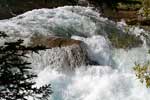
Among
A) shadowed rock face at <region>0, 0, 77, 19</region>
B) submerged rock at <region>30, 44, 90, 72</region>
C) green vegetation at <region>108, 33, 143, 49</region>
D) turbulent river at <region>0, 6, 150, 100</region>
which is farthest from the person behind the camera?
shadowed rock face at <region>0, 0, 77, 19</region>

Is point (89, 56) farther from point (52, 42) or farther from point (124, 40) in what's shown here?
point (124, 40)

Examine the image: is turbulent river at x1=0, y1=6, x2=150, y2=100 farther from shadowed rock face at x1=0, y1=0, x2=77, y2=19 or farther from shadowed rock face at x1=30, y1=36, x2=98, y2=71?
shadowed rock face at x1=0, y1=0, x2=77, y2=19

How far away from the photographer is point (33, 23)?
14.5m

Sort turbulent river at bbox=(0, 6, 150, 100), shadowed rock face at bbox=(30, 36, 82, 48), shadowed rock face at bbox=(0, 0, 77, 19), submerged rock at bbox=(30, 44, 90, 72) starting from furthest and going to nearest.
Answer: shadowed rock face at bbox=(0, 0, 77, 19) < shadowed rock face at bbox=(30, 36, 82, 48) < submerged rock at bbox=(30, 44, 90, 72) < turbulent river at bbox=(0, 6, 150, 100)

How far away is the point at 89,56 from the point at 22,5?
6133 mm

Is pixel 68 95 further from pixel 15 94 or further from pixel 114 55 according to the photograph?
pixel 15 94

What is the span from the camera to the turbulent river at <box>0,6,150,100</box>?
11.6m

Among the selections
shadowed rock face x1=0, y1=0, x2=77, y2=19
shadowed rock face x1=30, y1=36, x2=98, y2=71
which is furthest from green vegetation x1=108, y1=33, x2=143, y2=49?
shadowed rock face x1=0, y1=0, x2=77, y2=19

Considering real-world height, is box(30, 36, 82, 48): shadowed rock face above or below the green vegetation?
above

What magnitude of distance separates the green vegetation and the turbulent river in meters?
0.16

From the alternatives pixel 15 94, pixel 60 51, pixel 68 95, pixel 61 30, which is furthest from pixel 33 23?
pixel 15 94

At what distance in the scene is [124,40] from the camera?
1493cm

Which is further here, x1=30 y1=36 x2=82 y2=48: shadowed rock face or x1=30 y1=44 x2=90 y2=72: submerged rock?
x1=30 y1=36 x2=82 y2=48: shadowed rock face

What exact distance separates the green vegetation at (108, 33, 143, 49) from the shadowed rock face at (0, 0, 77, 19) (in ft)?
12.8
